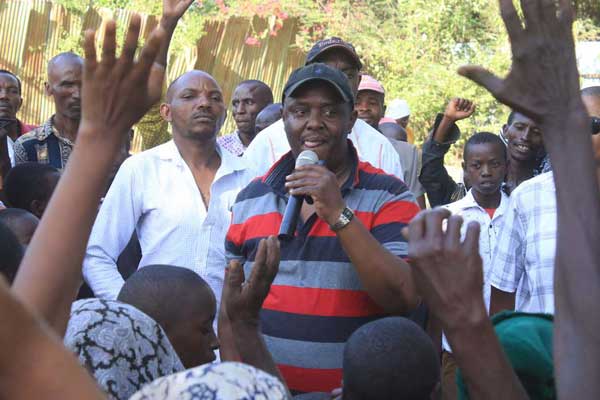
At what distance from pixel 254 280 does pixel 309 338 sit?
612 mm

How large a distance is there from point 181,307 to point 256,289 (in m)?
0.27

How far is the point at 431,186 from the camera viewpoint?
23.3 ft

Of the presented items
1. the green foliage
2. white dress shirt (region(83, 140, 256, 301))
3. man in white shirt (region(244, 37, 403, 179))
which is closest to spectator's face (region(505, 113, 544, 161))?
man in white shirt (region(244, 37, 403, 179))

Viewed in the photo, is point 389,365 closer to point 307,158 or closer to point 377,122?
point 307,158

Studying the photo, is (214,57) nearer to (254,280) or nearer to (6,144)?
(6,144)

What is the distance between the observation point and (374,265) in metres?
3.47

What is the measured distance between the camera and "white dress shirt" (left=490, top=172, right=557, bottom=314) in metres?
3.83

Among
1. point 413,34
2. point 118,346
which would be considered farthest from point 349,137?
point 413,34

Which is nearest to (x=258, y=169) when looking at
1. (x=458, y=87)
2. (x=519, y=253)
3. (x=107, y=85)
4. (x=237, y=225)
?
(x=237, y=225)

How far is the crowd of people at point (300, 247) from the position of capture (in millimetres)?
1982

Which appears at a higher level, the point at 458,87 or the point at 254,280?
the point at 458,87

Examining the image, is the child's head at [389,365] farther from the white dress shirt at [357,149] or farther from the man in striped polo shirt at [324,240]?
the white dress shirt at [357,149]

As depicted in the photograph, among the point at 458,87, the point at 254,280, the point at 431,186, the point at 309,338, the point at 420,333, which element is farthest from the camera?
the point at 458,87

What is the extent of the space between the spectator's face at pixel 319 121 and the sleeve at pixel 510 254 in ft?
2.58
